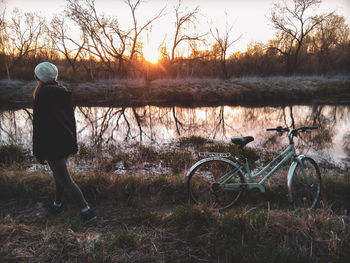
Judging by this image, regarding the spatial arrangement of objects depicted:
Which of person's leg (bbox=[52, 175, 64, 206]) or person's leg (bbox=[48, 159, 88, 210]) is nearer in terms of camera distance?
person's leg (bbox=[48, 159, 88, 210])

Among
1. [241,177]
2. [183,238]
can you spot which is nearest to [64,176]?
[183,238]

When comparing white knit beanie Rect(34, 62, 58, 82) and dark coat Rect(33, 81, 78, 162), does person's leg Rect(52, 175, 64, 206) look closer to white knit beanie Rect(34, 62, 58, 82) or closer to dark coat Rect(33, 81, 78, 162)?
dark coat Rect(33, 81, 78, 162)

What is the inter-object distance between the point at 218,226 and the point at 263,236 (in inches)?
21.2

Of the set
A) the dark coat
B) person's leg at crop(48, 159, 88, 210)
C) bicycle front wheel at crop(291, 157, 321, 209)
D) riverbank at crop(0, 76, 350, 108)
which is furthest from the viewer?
riverbank at crop(0, 76, 350, 108)

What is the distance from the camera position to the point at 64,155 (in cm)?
294

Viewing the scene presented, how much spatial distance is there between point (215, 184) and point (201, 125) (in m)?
7.66

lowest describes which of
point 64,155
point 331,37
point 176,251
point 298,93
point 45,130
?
point 176,251

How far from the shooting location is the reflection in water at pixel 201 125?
26.2 ft

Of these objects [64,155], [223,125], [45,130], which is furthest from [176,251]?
[223,125]

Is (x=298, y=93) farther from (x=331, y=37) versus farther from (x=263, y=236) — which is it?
(x=331, y=37)

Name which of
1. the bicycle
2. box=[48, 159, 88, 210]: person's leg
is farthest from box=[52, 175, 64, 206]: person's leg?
the bicycle

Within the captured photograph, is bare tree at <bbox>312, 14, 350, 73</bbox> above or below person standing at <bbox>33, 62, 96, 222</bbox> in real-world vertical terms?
above

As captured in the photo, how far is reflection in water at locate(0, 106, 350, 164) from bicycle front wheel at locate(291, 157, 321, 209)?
11.2 feet

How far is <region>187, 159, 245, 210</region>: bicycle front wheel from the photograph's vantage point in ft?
11.3
